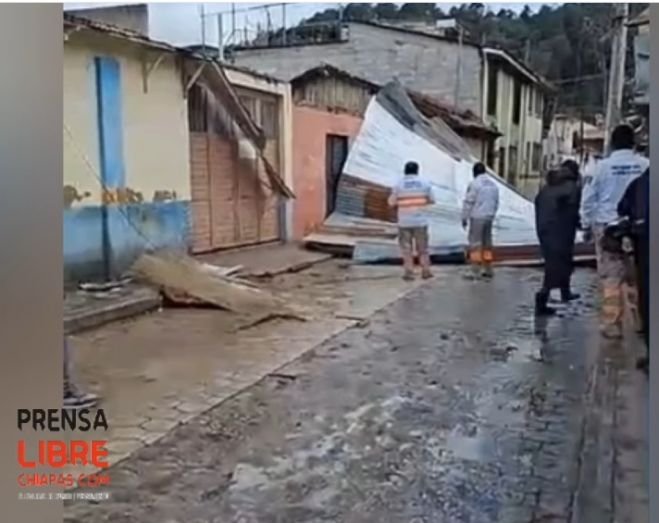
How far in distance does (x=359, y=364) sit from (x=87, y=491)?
0.80 m

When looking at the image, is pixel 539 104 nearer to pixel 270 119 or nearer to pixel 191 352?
pixel 270 119

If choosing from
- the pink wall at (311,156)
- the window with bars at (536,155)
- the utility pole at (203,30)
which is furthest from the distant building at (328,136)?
the utility pole at (203,30)

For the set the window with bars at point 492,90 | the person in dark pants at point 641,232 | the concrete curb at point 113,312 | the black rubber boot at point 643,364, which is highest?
the window with bars at point 492,90

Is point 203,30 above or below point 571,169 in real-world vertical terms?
above

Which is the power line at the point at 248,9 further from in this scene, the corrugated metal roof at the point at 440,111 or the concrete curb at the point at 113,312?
the concrete curb at the point at 113,312

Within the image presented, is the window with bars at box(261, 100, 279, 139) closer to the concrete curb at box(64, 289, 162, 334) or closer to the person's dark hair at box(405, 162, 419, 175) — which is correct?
the person's dark hair at box(405, 162, 419, 175)

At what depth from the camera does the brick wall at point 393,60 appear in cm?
246

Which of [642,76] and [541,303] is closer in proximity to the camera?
[642,76]

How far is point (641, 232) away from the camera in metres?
2.41

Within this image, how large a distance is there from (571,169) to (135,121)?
1.16 metres

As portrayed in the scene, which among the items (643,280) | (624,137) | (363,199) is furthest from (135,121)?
(643,280)

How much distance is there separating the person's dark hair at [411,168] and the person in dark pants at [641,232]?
0.54 m

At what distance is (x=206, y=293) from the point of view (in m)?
2.53

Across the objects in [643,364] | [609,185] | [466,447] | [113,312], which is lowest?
[466,447]
